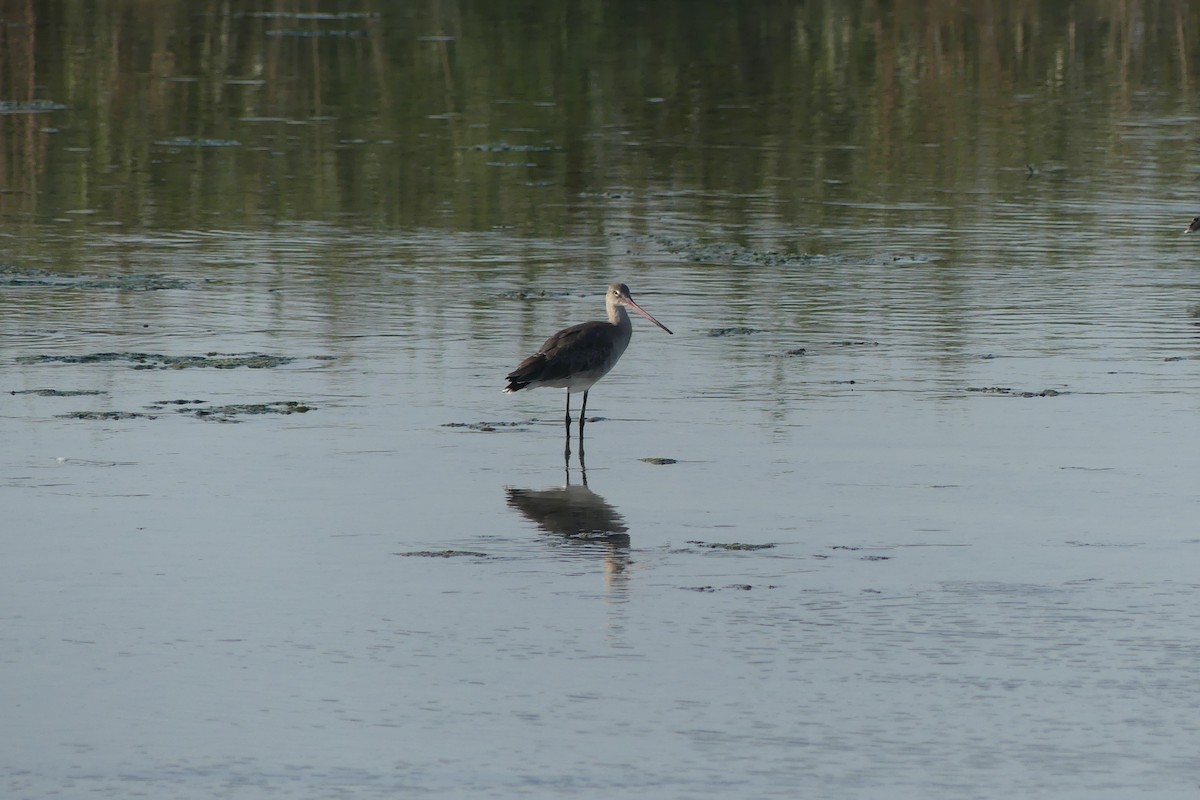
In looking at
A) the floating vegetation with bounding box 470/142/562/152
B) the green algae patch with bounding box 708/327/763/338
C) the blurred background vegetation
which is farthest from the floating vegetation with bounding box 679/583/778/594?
the floating vegetation with bounding box 470/142/562/152

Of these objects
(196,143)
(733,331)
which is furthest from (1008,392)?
(196,143)

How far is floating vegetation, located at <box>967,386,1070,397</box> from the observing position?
13977 millimetres

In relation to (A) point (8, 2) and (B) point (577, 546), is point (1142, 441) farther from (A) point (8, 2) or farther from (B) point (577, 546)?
(A) point (8, 2)

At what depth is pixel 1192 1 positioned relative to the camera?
48.3m

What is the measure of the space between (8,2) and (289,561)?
38256 mm

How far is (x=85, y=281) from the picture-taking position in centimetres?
1817

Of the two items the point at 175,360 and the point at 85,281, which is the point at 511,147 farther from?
the point at 175,360

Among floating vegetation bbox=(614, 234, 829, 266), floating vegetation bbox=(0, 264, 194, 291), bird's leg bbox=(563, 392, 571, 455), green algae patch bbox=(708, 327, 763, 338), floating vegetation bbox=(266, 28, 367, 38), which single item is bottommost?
bird's leg bbox=(563, 392, 571, 455)

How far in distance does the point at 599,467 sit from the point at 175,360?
3.81m

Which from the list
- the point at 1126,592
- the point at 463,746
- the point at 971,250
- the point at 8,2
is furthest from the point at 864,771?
the point at 8,2

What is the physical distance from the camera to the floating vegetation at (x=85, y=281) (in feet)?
58.9

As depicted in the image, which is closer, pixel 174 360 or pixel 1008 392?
pixel 1008 392

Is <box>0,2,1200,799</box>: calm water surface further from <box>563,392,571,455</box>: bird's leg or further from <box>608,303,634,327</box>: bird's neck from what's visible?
<box>608,303,634,327</box>: bird's neck

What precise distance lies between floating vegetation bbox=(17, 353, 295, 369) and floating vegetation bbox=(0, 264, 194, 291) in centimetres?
298
